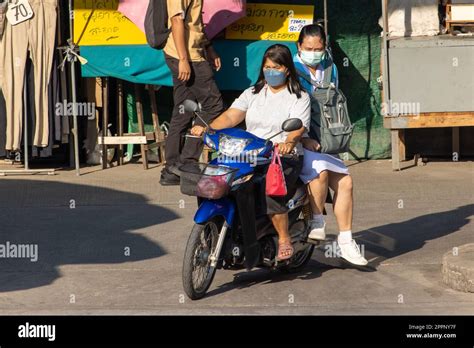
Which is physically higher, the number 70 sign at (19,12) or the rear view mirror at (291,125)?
the number 70 sign at (19,12)

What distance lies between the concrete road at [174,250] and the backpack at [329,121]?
94 centimetres

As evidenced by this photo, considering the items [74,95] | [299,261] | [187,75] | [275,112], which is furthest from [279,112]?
[74,95]

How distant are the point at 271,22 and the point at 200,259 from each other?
508 cm

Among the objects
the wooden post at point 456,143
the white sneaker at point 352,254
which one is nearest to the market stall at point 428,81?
the wooden post at point 456,143

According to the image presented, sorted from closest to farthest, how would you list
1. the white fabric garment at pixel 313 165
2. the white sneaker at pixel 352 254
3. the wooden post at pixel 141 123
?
the white fabric garment at pixel 313 165, the white sneaker at pixel 352 254, the wooden post at pixel 141 123

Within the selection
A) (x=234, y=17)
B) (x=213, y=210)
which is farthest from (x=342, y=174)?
(x=234, y=17)

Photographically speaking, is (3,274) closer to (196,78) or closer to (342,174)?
(342,174)

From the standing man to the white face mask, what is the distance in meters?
2.53

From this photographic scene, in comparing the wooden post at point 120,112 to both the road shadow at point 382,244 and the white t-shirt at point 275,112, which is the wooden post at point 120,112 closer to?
the road shadow at point 382,244

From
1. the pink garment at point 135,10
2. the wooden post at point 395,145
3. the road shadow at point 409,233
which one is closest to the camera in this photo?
the road shadow at point 409,233

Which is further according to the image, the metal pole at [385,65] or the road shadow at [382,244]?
the metal pole at [385,65]

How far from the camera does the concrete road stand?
727cm

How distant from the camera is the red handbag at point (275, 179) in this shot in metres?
7.30

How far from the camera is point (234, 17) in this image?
11.5 meters
